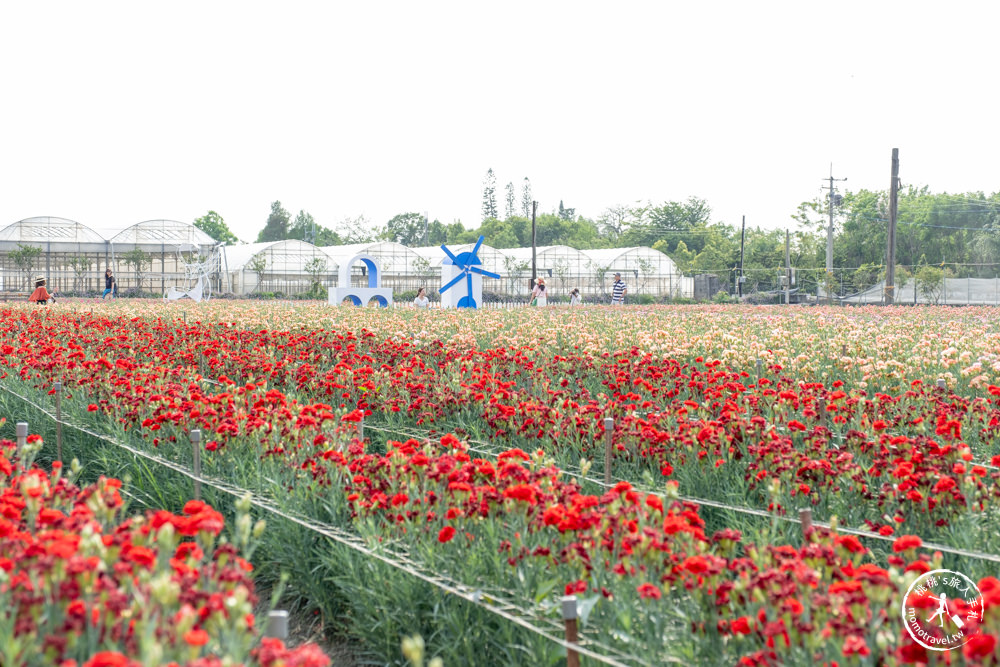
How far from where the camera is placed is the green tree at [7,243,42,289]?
50781 millimetres

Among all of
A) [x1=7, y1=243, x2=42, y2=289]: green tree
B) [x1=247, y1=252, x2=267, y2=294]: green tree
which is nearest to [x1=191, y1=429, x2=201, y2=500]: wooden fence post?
[x1=247, y1=252, x2=267, y2=294]: green tree

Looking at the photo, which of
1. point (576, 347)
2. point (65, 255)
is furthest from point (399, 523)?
point (65, 255)

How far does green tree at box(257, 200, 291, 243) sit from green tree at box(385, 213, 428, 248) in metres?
14.6

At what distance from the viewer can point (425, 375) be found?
8133 millimetres

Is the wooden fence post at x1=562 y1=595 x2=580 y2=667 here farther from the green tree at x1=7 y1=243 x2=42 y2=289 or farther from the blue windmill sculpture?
the green tree at x1=7 y1=243 x2=42 y2=289

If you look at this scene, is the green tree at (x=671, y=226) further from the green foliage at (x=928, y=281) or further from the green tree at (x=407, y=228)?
the green foliage at (x=928, y=281)

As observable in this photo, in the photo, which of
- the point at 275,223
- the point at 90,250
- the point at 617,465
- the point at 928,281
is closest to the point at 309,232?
the point at 275,223

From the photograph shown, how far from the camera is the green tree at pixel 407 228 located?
363 feet

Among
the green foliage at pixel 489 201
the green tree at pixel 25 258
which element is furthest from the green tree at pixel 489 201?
the green tree at pixel 25 258

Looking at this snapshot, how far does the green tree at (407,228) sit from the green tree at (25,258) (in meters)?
58.8

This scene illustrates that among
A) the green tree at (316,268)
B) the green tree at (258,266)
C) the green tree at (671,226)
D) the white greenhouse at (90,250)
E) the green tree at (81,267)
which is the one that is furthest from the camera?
the green tree at (671,226)

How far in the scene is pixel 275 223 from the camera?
11638cm

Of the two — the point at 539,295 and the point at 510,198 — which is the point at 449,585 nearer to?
the point at 539,295

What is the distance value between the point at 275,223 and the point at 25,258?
6550 cm
